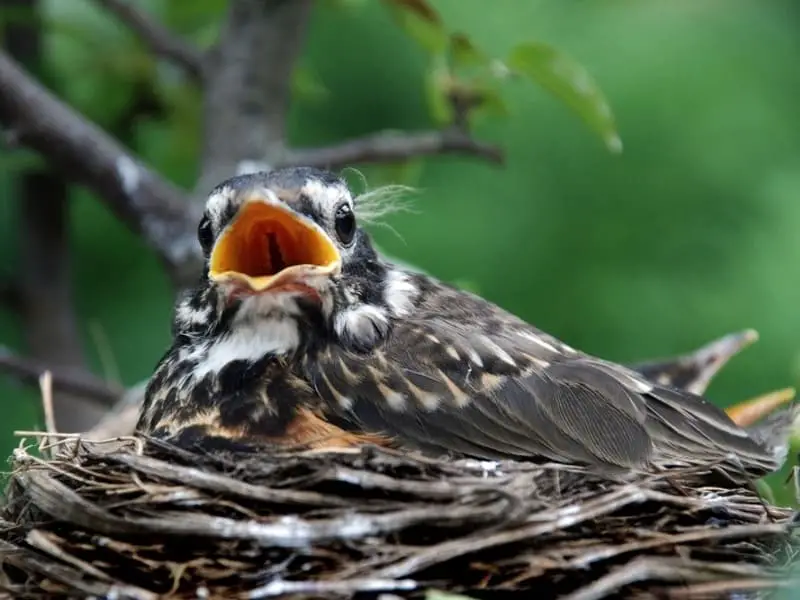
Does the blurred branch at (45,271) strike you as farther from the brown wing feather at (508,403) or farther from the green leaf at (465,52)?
the brown wing feather at (508,403)

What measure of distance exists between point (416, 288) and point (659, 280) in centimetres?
132

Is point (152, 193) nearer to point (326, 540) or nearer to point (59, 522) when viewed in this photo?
point (59, 522)

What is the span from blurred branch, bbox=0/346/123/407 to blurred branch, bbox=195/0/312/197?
17.3 inches

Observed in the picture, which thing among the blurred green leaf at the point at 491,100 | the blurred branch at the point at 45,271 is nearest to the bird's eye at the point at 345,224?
the blurred green leaf at the point at 491,100

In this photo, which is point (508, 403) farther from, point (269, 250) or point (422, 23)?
point (422, 23)

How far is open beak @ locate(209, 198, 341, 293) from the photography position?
1.26 metres

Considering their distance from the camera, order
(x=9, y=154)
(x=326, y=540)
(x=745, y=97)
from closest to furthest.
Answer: (x=326, y=540)
(x=9, y=154)
(x=745, y=97)

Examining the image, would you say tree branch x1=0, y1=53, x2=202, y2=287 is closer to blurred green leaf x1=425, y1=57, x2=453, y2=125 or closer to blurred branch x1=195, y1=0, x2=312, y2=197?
blurred branch x1=195, y1=0, x2=312, y2=197

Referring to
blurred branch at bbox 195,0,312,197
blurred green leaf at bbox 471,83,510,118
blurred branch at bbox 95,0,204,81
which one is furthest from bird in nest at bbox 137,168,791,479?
blurred branch at bbox 95,0,204,81

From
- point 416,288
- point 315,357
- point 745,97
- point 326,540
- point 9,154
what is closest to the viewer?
point 326,540

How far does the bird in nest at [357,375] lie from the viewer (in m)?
1.25

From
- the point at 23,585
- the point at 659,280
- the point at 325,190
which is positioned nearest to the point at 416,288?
the point at 325,190

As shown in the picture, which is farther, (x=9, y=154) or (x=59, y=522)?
(x=9, y=154)

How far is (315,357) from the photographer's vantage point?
4.31 ft
